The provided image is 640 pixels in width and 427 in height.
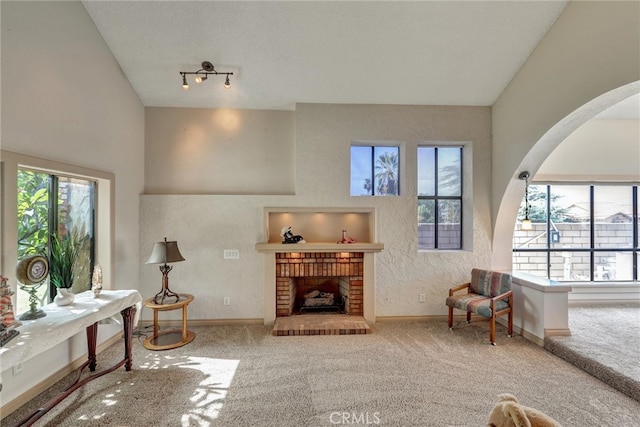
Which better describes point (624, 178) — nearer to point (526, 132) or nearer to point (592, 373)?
point (526, 132)

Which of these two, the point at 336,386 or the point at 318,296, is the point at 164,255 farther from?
the point at 336,386

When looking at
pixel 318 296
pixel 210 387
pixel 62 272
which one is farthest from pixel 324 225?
pixel 62 272

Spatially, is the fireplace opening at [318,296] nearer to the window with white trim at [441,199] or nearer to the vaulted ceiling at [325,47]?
the window with white trim at [441,199]

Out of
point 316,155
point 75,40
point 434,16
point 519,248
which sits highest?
point 434,16

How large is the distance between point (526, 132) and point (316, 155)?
271cm

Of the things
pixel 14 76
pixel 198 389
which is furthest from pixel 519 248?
pixel 14 76

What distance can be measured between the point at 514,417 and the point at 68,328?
2.91m

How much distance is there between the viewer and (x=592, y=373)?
2.77m

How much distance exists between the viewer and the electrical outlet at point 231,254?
410 centimetres

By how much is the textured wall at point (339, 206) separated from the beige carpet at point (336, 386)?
745 millimetres

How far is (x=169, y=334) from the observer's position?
12.3 feet

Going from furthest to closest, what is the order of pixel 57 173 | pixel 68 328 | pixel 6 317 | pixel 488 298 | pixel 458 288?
pixel 458 288 < pixel 488 298 < pixel 57 173 < pixel 68 328 < pixel 6 317

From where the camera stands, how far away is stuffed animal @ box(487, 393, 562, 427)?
1.20m

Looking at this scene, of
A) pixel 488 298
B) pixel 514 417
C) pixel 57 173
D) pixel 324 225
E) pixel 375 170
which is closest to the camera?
pixel 514 417
